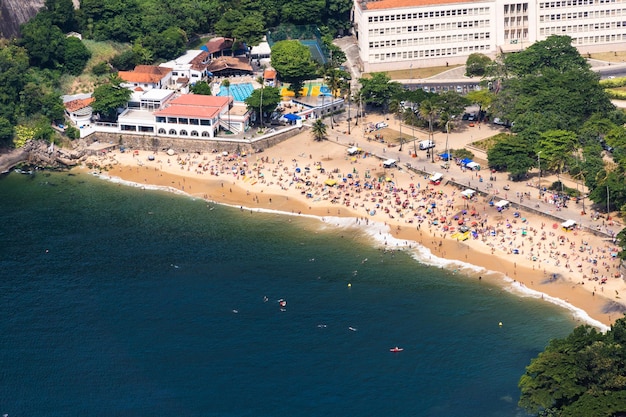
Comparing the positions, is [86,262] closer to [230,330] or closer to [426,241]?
[230,330]

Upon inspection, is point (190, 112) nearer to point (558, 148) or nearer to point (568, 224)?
point (558, 148)

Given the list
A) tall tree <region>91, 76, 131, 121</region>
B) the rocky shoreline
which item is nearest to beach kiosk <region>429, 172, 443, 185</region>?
tall tree <region>91, 76, 131, 121</region>

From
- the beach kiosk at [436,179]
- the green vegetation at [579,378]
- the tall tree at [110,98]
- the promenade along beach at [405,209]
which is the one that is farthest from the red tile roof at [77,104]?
the green vegetation at [579,378]

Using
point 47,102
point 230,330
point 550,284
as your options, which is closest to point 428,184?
point 550,284

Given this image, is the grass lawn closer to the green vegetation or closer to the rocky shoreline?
the rocky shoreline

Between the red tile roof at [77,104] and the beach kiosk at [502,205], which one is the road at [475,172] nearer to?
the beach kiosk at [502,205]

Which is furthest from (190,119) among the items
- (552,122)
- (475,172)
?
(552,122)
